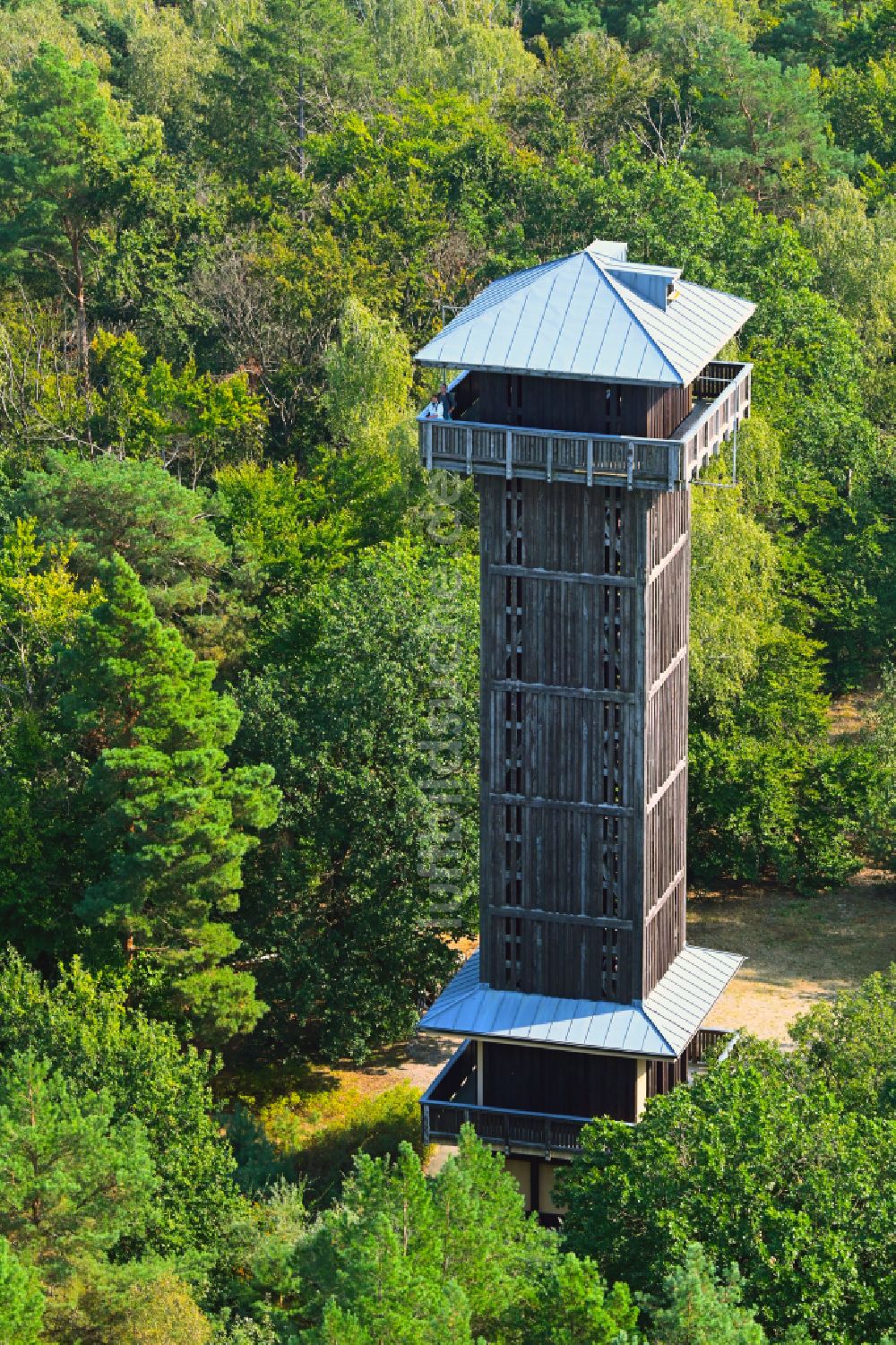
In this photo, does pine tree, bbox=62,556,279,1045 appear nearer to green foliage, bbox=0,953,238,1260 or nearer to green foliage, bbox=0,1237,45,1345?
green foliage, bbox=0,953,238,1260

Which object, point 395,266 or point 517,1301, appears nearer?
point 517,1301

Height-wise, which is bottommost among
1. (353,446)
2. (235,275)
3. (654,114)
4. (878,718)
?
(878,718)

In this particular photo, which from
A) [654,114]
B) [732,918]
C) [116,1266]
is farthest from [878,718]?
[654,114]

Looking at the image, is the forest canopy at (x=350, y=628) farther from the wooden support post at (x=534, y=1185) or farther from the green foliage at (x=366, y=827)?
the wooden support post at (x=534, y=1185)

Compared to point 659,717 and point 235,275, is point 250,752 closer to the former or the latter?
point 659,717

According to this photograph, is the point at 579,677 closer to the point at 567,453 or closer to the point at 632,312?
the point at 567,453

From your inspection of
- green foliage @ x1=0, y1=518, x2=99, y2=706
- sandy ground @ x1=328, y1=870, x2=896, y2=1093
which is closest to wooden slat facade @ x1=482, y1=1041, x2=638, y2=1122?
sandy ground @ x1=328, y1=870, x2=896, y2=1093

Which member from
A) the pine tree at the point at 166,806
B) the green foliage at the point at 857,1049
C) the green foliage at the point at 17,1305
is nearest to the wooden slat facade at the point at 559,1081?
the green foliage at the point at 857,1049

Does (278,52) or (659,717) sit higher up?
(278,52)
